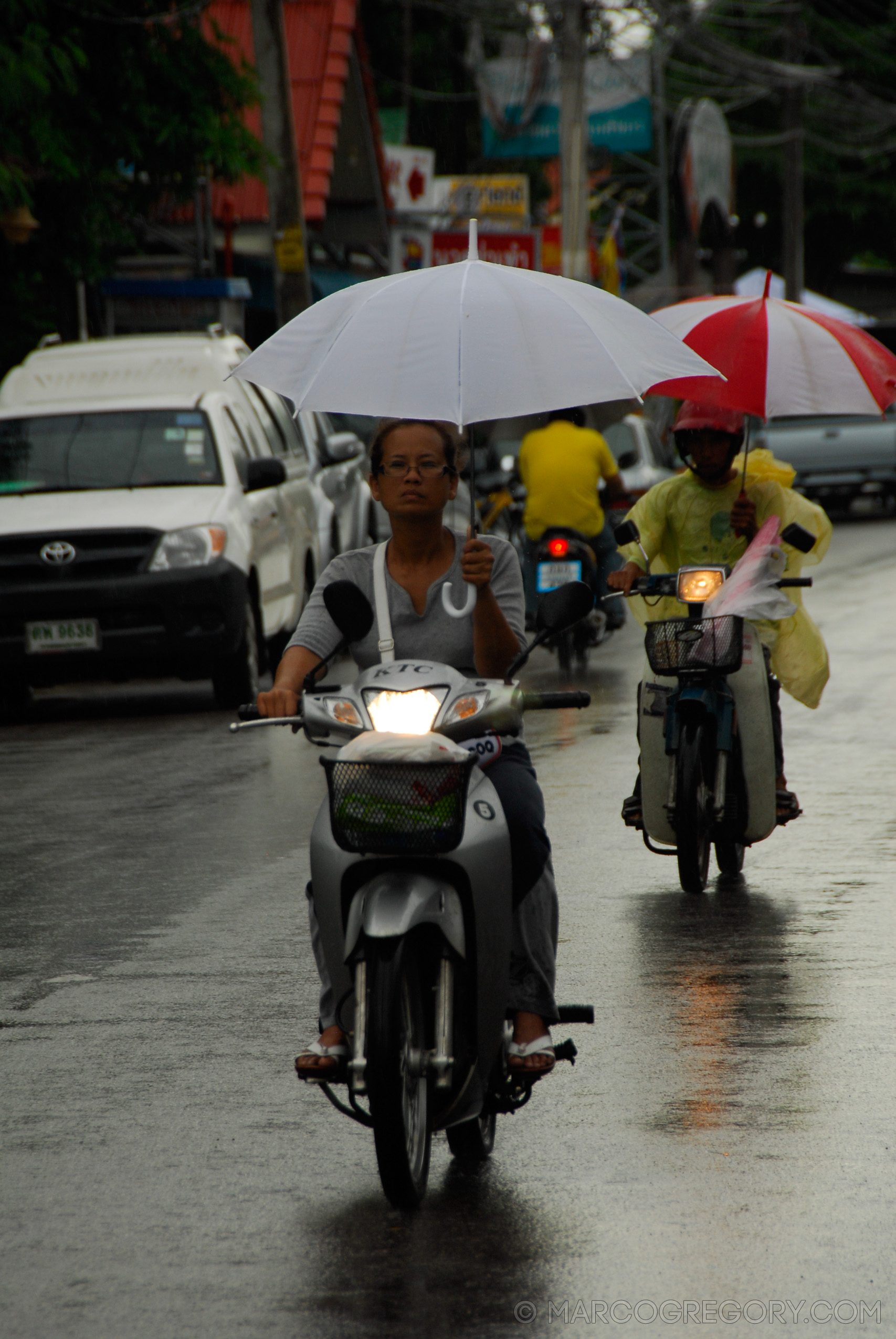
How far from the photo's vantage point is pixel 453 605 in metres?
4.54

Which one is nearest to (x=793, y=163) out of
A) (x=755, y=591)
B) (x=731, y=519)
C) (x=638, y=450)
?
(x=638, y=450)

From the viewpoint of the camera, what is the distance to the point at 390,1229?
408 cm

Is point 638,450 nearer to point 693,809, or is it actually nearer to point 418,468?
point 693,809

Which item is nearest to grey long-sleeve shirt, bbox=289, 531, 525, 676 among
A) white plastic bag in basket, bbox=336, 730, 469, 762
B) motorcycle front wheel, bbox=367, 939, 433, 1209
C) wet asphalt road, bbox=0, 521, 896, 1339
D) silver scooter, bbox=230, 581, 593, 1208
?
silver scooter, bbox=230, 581, 593, 1208

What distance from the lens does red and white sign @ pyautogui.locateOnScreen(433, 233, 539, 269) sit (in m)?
27.3

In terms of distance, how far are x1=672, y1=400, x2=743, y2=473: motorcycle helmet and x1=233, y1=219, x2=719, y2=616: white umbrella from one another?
268cm

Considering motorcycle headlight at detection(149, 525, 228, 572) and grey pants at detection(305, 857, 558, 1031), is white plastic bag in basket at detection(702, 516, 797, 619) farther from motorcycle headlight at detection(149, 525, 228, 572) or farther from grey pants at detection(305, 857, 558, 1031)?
motorcycle headlight at detection(149, 525, 228, 572)

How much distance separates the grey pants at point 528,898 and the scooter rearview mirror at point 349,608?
427mm

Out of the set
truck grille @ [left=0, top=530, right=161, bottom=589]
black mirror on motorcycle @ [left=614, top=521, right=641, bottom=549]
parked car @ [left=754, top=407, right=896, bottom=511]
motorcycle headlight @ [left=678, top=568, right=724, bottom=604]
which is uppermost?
black mirror on motorcycle @ [left=614, top=521, right=641, bottom=549]

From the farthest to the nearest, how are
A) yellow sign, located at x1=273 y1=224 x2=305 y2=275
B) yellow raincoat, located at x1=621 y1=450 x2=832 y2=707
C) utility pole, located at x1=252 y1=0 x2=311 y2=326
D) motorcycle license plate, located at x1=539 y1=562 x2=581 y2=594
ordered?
yellow sign, located at x1=273 y1=224 x2=305 y2=275
utility pole, located at x1=252 y1=0 x2=311 y2=326
motorcycle license plate, located at x1=539 y1=562 x2=581 y2=594
yellow raincoat, located at x1=621 y1=450 x2=832 y2=707

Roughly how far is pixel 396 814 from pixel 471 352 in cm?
116

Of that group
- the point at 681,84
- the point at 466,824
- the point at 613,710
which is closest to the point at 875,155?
the point at 681,84

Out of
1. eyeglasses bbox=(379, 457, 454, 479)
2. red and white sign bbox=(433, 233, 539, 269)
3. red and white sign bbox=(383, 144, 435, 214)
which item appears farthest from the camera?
red and white sign bbox=(383, 144, 435, 214)

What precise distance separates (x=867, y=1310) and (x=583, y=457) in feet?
36.5
